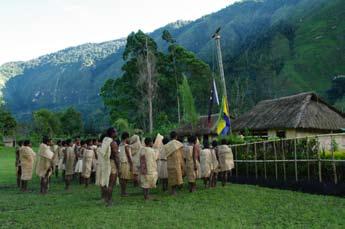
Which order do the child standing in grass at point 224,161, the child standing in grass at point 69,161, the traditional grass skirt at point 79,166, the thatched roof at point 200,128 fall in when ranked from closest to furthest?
the child standing in grass at point 224,161, the child standing in grass at point 69,161, the traditional grass skirt at point 79,166, the thatched roof at point 200,128

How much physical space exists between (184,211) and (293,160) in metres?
5.24

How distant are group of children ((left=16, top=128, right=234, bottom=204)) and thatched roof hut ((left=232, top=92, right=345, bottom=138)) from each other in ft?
37.2

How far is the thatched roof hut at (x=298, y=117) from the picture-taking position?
965 inches

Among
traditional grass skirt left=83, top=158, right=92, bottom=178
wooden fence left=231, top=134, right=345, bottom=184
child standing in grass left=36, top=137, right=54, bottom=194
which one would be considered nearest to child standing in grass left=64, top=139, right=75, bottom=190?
traditional grass skirt left=83, top=158, right=92, bottom=178

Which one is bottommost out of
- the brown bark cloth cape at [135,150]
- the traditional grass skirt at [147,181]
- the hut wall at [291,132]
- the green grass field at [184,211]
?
the green grass field at [184,211]

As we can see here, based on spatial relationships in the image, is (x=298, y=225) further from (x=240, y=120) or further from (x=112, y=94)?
(x=112, y=94)

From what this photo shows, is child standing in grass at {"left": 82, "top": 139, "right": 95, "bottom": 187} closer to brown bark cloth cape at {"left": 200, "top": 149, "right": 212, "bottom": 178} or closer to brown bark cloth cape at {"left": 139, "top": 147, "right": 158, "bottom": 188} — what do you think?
brown bark cloth cape at {"left": 200, "top": 149, "right": 212, "bottom": 178}

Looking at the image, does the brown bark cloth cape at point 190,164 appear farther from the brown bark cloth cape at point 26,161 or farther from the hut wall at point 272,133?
the hut wall at point 272,133

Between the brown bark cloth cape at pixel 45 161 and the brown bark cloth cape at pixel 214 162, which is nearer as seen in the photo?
the brown bark cloth cape at pixel 45 161

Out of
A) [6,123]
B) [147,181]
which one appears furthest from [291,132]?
[6,123]

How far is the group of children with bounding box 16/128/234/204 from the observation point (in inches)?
418

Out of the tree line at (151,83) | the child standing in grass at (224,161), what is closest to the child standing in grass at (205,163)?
the child standing in grass at (224,161)

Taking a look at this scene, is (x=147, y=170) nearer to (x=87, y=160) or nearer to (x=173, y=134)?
(x=173, y=134)

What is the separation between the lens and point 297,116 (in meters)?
24.3
